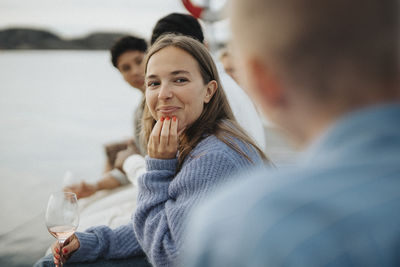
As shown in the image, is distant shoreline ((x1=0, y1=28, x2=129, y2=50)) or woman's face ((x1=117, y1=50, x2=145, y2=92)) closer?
woman's face ((x1=117, y1=50, x2=145, y2=92))

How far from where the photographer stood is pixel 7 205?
3.56 meters

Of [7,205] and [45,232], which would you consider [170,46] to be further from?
[7,205]

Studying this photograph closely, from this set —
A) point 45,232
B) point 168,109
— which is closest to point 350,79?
point 168,109

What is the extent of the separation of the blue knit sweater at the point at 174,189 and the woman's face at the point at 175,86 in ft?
0.49

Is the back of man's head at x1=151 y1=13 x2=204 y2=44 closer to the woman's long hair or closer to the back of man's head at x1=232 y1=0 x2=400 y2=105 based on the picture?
the woman's long hair

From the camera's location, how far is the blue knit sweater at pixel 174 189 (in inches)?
45.4

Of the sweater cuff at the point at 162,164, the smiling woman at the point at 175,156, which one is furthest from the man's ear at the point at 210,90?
the sweater cuff at the point at 162,164

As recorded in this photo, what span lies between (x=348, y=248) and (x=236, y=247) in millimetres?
104

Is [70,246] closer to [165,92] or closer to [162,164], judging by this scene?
[162,164]

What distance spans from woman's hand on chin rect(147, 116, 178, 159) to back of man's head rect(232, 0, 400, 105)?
0.90 metres

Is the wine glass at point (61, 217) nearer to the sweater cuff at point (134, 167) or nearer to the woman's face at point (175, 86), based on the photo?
the woman's face at point (175, 86)

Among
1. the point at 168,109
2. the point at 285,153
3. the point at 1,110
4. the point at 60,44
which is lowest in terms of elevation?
the point at 168,109

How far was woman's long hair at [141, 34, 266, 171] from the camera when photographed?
52.3 inches

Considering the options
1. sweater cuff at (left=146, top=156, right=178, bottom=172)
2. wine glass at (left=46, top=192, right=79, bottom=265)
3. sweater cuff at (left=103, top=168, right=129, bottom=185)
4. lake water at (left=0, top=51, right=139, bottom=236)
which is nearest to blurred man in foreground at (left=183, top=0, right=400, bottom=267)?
sweater cuff at (left=146, top=156, right=178, bottom=172)
